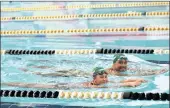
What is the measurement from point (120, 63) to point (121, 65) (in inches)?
2.4

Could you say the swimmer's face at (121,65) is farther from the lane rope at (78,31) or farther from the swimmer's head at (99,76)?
the lane rope at (78,31)

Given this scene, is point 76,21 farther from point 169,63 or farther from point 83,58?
point 169,63

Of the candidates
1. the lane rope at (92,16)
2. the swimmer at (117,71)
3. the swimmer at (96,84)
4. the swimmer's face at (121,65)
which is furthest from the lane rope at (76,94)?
the lane rope at (92,16)

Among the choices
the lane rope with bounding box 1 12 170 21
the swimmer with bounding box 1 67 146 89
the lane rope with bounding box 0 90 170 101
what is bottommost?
the lane rope with bounding box 0 90 170 101

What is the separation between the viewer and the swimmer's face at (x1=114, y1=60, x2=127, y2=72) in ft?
18.3

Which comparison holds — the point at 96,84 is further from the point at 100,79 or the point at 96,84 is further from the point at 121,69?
the point at 121,69

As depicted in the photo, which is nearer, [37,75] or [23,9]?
[37,75]

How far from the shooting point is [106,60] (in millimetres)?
6020

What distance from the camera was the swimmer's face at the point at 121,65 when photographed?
5582 millimetres

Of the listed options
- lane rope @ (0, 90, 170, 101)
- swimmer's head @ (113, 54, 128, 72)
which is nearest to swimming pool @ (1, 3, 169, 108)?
lane rope @ (0, 90, 170, 101)

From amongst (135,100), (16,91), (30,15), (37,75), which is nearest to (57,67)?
(37,75)

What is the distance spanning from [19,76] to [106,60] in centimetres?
134

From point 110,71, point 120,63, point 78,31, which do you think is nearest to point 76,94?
point 110,71

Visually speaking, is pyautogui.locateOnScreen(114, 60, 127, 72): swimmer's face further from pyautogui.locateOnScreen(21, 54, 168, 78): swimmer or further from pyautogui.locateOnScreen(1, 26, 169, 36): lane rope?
pyautogui.locateOnScreen(1, 26, 169, 36): lane rope
